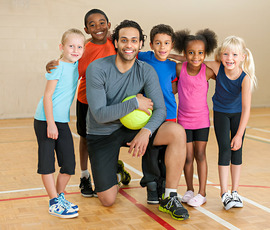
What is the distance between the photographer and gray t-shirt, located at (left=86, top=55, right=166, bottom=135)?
9.45 ft

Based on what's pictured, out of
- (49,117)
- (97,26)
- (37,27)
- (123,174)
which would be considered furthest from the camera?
(37,27)

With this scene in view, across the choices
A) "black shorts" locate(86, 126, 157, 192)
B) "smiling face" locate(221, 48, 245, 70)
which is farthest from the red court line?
"smiling face" locate(221, 48, 245, 70)

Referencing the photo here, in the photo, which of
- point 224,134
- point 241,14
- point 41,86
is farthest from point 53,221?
point 241,14

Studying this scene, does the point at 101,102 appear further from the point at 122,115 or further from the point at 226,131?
the point at 226,131

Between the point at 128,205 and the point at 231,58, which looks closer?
the point at 231,58

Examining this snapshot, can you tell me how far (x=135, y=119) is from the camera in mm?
2910

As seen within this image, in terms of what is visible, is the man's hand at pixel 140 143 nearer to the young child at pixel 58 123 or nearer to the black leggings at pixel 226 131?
the young child at pixel 58 123

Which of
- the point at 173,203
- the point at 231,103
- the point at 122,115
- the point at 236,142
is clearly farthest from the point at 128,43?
the point at 173,203

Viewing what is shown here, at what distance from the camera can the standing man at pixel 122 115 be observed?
287cm

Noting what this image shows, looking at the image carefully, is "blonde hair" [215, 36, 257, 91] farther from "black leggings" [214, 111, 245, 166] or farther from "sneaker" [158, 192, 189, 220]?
"sneaker" [158, 192, 189, 220]

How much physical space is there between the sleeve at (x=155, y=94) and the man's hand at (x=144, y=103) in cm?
4

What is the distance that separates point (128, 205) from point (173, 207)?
0.41m

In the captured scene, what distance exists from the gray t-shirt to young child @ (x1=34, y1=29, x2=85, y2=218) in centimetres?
16

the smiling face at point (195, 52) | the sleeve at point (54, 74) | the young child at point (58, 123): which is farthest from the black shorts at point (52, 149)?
the smiling face at point (195, 52)
